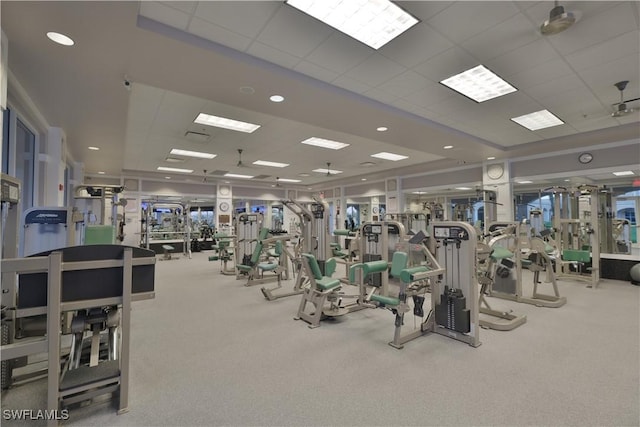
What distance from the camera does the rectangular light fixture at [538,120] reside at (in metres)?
4.89

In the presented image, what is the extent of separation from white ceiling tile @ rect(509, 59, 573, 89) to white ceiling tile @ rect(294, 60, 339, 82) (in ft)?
7.40

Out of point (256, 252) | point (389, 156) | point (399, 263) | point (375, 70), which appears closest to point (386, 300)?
point (399, 263)

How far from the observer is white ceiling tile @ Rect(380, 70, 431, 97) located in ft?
11.9

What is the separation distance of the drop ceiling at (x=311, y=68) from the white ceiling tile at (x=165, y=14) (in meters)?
0.01

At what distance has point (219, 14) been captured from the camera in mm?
2533

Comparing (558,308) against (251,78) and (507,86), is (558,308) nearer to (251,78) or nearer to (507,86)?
(507,86)

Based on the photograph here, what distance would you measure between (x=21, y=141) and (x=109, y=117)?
3.85ft

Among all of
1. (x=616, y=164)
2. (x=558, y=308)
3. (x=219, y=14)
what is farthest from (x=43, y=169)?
(x=616, y=164)

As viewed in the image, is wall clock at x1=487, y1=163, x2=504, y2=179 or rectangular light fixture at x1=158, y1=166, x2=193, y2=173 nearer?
wall clock at x1=487, y1=163, x2=504, y2=179

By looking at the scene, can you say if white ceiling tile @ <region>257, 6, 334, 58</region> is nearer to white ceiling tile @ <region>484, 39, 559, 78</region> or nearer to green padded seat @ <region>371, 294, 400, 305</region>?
white ceiling tile @ <region>484, 39, 559, 78</region>

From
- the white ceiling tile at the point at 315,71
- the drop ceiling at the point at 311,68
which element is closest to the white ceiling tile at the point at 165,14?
the drop ceiling at the point at 311,68

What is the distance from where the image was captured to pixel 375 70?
137 inches

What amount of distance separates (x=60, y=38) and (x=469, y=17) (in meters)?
3.61

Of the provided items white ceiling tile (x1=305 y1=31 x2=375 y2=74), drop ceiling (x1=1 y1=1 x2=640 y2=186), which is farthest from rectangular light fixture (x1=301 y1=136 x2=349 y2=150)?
white ceiling tile (x1=305 y1=31 x2=375 y2=74)
